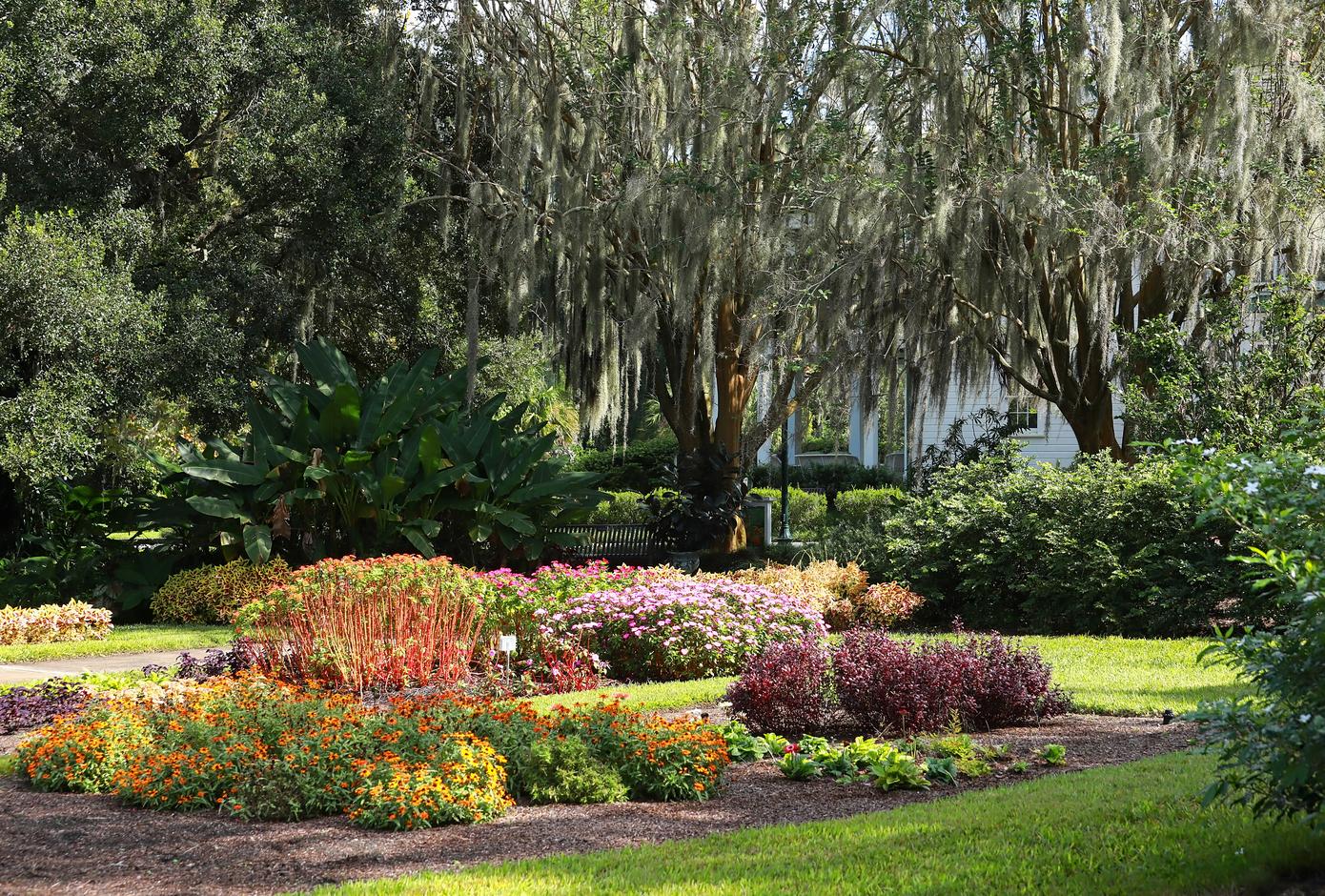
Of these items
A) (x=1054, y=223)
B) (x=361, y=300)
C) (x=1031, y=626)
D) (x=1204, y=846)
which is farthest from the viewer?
(x=361, y=300)

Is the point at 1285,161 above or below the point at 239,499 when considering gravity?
above

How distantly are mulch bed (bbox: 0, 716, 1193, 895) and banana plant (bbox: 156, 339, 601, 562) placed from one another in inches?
317

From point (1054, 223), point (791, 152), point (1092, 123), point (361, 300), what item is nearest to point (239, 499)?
point (361, 300)

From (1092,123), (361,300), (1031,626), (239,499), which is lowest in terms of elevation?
(1031,626)

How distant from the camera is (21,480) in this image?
15727mm

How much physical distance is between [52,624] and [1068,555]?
1014 cm

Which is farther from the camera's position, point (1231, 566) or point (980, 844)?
point (1231, 566)

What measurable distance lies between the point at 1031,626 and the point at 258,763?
8.70 metres

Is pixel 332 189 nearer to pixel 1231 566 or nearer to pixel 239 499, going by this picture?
pixel 239 499

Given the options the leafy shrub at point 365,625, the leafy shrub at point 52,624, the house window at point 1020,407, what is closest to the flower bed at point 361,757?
the leafy shrub at point 365,625

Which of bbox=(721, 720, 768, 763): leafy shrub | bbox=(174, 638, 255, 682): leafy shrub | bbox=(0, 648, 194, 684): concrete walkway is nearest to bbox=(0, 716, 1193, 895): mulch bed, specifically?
bbox=(721, 720, 768, 763): leafy shrub

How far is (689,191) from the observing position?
15.7 metres

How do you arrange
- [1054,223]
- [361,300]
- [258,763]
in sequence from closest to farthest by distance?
[258,763]
[1054,223]
[361,300]

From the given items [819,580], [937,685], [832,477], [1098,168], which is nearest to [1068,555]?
[819,580]
